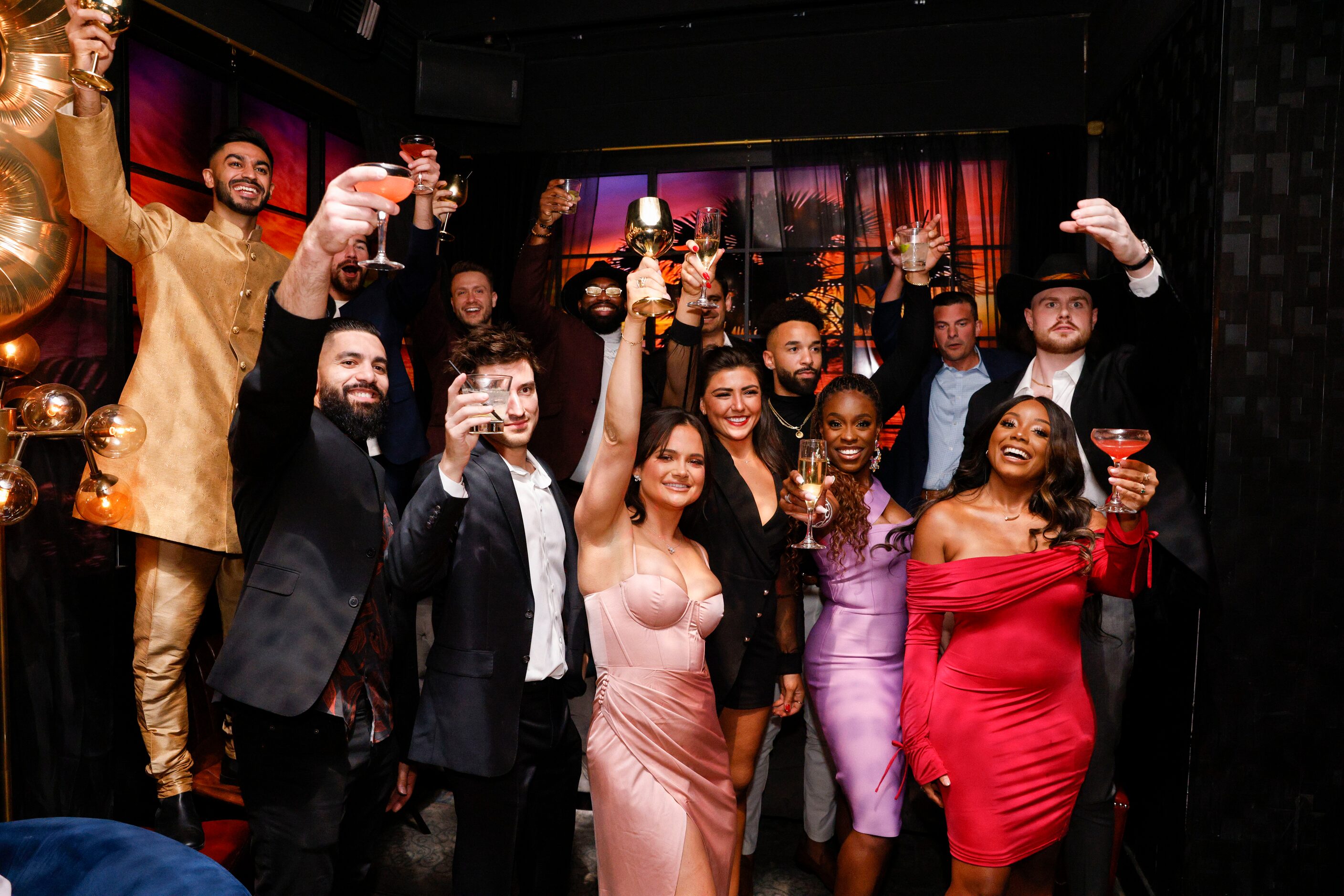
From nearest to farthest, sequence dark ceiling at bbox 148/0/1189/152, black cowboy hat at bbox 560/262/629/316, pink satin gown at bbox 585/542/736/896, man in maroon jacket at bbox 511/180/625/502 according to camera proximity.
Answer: pink satin gown at bbox 585/542/736/896
man in maroon jacket at bbox 511/180/625/502
black cowboy hat at bbox 560/262/629/316
dark ceiling at bbox 148/0/1189/152

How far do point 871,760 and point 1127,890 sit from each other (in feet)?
4.47

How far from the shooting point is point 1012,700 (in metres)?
2.40

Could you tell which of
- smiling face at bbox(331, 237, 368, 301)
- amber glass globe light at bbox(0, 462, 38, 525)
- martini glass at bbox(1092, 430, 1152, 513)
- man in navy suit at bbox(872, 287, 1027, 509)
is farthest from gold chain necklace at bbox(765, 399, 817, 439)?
amber glass globe light at bbox(0, 462, 38, 525)

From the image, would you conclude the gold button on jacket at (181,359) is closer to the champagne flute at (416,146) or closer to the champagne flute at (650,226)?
the champagne flute at (416,146)

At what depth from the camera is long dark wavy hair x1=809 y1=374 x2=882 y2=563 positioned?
2766 mm

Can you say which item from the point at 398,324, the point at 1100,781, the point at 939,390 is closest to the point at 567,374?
the point at 398,324

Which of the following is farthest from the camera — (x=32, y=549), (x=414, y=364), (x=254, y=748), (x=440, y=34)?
(x=440, y=34)

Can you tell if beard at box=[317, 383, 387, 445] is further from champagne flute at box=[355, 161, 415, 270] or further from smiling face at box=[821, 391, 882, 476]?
smiling face at box=[821, 391, 882, 476]

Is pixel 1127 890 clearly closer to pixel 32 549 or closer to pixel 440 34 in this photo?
pixel 32 549

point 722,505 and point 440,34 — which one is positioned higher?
point 440,34

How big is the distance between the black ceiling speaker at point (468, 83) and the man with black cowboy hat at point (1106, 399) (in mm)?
3487

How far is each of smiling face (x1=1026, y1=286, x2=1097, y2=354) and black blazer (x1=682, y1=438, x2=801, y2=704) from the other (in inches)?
53.1

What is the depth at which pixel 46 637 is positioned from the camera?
2840 millimetres

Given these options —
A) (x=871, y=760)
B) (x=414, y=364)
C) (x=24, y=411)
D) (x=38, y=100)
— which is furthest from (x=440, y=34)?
(x=871, y=760)
